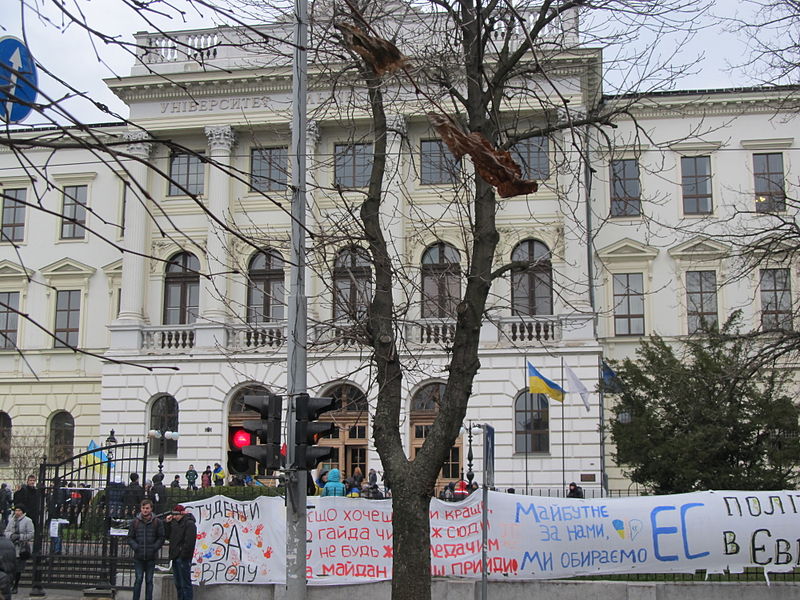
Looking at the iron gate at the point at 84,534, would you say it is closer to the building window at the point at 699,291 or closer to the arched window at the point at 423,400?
the arched window at the point at 423,400

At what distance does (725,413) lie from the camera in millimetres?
21734

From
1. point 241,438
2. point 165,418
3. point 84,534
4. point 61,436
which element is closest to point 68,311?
point 61,436

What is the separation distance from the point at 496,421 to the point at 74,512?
2085 centimetres

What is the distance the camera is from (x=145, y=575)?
17625mm

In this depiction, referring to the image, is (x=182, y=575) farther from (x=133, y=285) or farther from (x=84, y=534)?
(x=133, y=285)

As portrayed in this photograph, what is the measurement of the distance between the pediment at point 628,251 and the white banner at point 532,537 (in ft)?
83.0

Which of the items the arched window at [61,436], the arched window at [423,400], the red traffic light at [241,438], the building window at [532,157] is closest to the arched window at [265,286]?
the arched window at [423,400]

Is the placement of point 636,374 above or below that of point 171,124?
below

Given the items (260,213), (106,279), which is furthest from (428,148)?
(106,279)

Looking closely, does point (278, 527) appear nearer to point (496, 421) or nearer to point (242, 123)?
point (496, 421)

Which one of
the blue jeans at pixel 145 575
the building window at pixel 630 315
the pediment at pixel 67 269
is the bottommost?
the blue jeans at pixel 145 575

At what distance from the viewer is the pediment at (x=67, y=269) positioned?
45062 mm

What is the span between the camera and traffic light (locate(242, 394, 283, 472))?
12.5 m

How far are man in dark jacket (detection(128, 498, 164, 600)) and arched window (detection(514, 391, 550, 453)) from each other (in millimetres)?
21702
